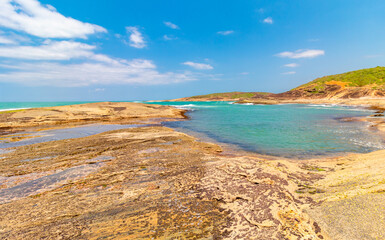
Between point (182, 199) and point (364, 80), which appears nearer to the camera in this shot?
point (182, 199)

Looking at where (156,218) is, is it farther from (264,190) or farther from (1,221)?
(1,221)

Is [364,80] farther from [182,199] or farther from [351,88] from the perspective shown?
[182,199]

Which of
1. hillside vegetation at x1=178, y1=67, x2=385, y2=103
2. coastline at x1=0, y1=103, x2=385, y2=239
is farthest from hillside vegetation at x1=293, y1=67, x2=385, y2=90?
coastline at x1=0, y1=103, x2=385, y2=239

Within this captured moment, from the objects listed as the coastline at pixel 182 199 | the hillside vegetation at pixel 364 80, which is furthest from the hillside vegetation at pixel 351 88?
the coastline at pixel 182 199

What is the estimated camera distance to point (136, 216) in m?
5.12

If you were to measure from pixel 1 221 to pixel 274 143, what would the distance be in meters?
17.0

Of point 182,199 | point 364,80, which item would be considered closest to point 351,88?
point 364,80

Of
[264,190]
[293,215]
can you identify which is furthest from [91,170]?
[293,215]

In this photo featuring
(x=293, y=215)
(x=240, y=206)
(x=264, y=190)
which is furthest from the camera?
(x=264, y=190)

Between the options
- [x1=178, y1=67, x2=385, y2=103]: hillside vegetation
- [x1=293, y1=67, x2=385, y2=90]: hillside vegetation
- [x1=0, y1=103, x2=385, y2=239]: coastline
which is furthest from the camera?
[x1=293, y1=67, x2=385, y2=90]: hillside vegetation

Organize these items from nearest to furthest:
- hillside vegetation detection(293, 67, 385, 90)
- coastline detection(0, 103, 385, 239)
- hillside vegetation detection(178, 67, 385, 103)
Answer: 1. coastline detection(0, 103, 385, 239)
2. hillside vegetation detection(178, 67, 385, 103)
3. hillside vegetation detection(293, 67, 385, 90)

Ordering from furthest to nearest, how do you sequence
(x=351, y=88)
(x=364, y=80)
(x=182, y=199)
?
1. (x=364, y=80)
2. (x=351, y=88)
3. (x=182, y=199)

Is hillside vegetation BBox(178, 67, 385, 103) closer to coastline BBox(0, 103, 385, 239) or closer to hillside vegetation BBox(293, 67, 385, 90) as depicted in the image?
hillside vegetation BBox(293, 67, 385, 90)

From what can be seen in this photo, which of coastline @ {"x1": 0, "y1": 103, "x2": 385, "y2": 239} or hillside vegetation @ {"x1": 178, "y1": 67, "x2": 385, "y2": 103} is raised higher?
hillside vegetation @ {"x1": 178, "y1": 67, "x2": 385, "y2": 103}
